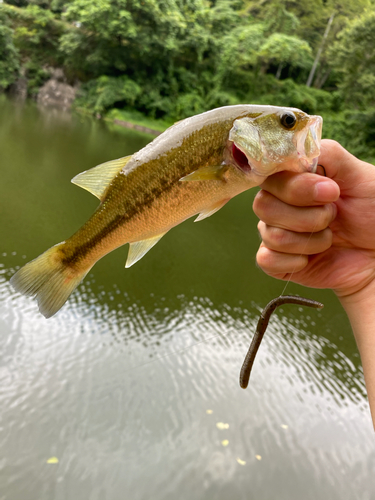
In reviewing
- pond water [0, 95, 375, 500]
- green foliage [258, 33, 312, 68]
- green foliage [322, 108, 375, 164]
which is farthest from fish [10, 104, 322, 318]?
green foliage [258, 33, 312, 68]

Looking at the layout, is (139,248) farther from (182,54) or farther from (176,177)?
(182,54)

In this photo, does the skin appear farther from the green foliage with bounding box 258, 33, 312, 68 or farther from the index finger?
the green foliage with bounding box 258, 33, 312, 68

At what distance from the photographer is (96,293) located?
26.0 feet

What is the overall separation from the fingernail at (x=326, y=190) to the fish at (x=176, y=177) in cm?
8

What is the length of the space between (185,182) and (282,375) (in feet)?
21.6

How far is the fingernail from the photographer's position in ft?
5.23

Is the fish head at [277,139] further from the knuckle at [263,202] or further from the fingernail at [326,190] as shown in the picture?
the knuckle at [263,202]

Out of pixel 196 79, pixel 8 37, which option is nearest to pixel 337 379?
pixel 196 79

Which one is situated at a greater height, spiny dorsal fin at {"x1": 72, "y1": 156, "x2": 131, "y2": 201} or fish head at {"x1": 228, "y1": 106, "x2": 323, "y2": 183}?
fish head at {"x1": 228, "y1": 106, "x2": 323, "y2": 183}

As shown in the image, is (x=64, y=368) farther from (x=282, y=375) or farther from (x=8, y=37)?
(x=8, y=37)

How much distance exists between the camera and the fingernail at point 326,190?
159 cm

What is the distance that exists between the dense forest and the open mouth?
33.1 metres

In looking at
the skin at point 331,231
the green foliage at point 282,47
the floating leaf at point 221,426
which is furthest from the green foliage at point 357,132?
the skin at point 331,231

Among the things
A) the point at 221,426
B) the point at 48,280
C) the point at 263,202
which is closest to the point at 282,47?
the point at 221,426
